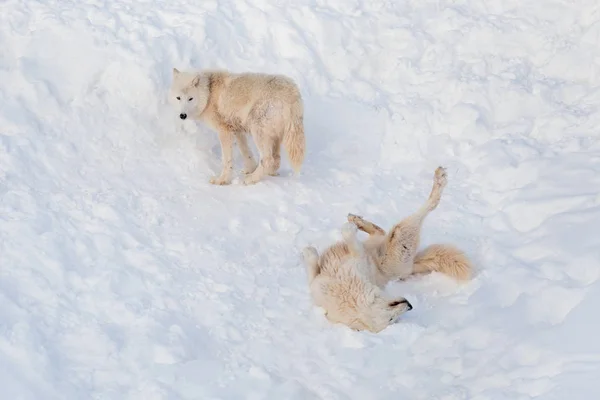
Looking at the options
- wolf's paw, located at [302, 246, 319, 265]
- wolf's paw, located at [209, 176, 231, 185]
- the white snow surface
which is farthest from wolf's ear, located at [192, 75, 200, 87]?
wolf's paw, located at [302, 246, 319, 265]

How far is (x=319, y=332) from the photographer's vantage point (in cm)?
507

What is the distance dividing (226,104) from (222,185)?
2.94ft

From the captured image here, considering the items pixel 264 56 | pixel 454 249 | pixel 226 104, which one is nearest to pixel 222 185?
pixel 226 104

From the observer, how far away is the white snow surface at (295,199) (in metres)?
4.44

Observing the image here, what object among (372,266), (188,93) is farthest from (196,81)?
(372,266)

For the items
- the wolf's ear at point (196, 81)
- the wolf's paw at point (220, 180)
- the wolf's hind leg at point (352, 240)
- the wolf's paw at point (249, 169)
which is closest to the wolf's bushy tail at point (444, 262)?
the wolf's hind leg at point (352, 240)

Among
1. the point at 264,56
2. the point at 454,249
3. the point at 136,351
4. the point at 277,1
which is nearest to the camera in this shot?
the point at 136,351

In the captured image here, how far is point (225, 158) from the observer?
23.4 feet

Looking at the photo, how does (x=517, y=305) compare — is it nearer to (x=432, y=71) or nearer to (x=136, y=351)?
(x=136, y=351)

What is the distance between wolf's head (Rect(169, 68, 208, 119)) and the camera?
7.07 meters

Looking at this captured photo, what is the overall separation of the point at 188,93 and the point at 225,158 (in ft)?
2.46

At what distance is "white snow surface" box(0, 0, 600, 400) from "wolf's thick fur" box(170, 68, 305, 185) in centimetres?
26

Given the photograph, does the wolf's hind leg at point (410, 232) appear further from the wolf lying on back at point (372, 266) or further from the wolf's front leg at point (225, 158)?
the wolf's front leg at point (225, 158)

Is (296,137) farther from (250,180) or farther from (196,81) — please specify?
(196,81)
